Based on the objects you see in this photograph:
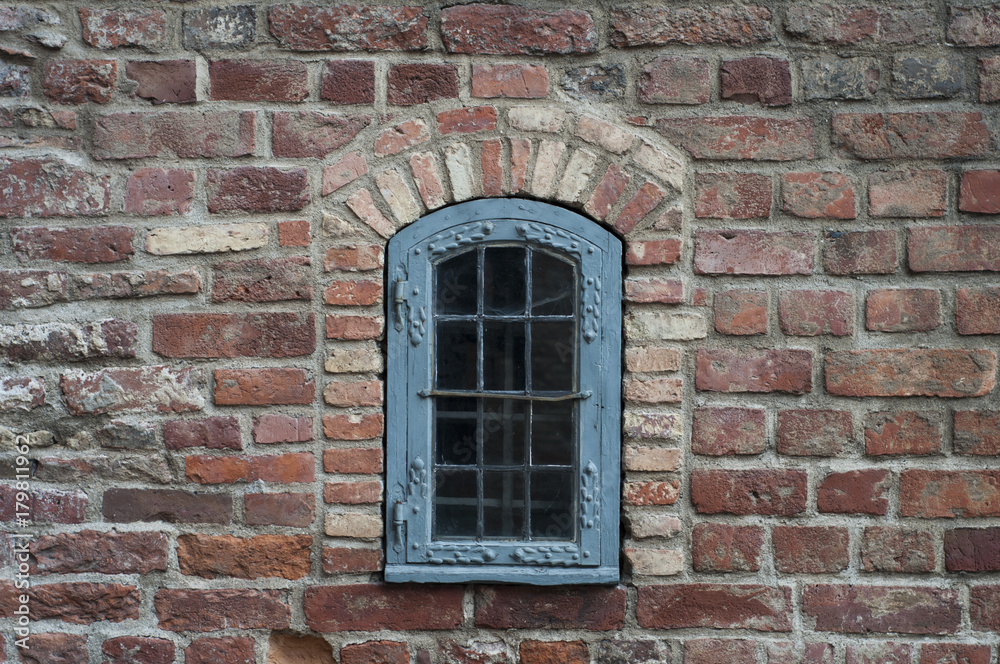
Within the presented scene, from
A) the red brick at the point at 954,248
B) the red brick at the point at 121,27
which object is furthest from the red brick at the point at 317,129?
the red brick at the point at 954,248

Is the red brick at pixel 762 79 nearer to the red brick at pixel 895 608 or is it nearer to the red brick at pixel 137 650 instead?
the red brick at pixel 895 608

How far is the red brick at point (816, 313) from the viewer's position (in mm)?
1991

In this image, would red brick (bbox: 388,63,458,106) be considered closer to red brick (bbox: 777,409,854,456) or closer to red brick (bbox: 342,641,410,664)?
red brick (bbox: 777,409,854,456)

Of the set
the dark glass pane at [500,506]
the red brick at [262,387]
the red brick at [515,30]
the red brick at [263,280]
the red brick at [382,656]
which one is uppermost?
the red brick at [515,30]

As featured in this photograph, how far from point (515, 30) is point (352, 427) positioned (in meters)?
1.20

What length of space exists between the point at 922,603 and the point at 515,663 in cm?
114

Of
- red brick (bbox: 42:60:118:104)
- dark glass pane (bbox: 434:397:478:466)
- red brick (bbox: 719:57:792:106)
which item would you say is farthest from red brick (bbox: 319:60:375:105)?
red brick (bbox: 719:57:792:106)

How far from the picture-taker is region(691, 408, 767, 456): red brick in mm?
2002

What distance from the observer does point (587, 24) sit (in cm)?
200

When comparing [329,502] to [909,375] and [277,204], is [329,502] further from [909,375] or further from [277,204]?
[909,375]

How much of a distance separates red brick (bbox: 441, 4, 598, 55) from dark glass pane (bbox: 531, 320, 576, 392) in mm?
772

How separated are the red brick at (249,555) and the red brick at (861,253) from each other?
166 centimetres

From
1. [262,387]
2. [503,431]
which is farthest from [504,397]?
[262,387]

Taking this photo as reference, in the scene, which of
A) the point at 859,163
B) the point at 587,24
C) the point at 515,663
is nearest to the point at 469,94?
the point at 587,24
